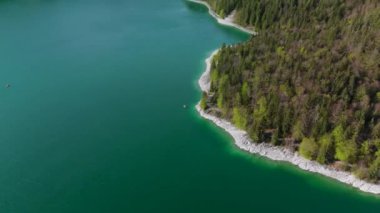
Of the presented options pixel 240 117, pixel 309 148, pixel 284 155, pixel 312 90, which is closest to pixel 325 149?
pixel 309 148

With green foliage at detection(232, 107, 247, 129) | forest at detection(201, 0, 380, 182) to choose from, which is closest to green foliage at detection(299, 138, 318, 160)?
forest at detection(201, 0, 380, 182)

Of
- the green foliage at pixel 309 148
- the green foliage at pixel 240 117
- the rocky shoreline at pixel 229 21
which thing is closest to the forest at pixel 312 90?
the green foliage at pixel 240 117

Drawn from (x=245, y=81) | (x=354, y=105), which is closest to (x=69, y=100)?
(x=245, y=81)

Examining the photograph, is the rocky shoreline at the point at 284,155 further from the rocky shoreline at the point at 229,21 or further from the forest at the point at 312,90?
the rocky shoreline at the point at 229,21

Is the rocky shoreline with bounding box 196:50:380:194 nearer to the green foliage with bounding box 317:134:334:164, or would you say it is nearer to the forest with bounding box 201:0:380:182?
the forest with bounding box 201:0:380:182

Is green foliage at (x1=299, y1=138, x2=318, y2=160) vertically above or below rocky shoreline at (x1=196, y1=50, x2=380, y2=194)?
above

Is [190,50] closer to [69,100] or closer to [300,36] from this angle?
[300,36]
